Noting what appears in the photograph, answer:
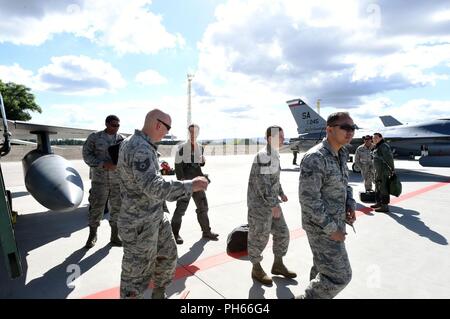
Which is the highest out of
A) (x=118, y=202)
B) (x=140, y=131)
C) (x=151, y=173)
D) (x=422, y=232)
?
(x=140, y=131)

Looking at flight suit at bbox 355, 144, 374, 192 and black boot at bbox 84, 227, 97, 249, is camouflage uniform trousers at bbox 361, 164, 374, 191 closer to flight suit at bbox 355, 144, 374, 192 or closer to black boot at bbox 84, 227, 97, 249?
flight suit at bbox 355, 144, 374, 192

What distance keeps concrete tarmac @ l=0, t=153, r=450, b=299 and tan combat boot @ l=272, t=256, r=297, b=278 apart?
7 cm

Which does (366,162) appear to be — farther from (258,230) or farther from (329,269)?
(329,269)

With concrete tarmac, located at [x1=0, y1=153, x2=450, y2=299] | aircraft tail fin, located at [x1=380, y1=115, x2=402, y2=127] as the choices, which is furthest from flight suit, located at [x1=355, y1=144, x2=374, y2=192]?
aircraft tail fin, located at [x1=380, y1=115, x2=402, y2=127]

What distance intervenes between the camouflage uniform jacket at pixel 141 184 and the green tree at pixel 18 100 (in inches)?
1439

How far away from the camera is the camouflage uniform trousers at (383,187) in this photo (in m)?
5.96

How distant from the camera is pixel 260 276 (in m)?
2.98

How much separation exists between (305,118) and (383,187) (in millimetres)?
14318

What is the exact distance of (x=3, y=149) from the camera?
338 centimetres

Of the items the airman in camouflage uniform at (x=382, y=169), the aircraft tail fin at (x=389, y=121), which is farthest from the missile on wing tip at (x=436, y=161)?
the aircraft tail fin at (x=389, y=121)
